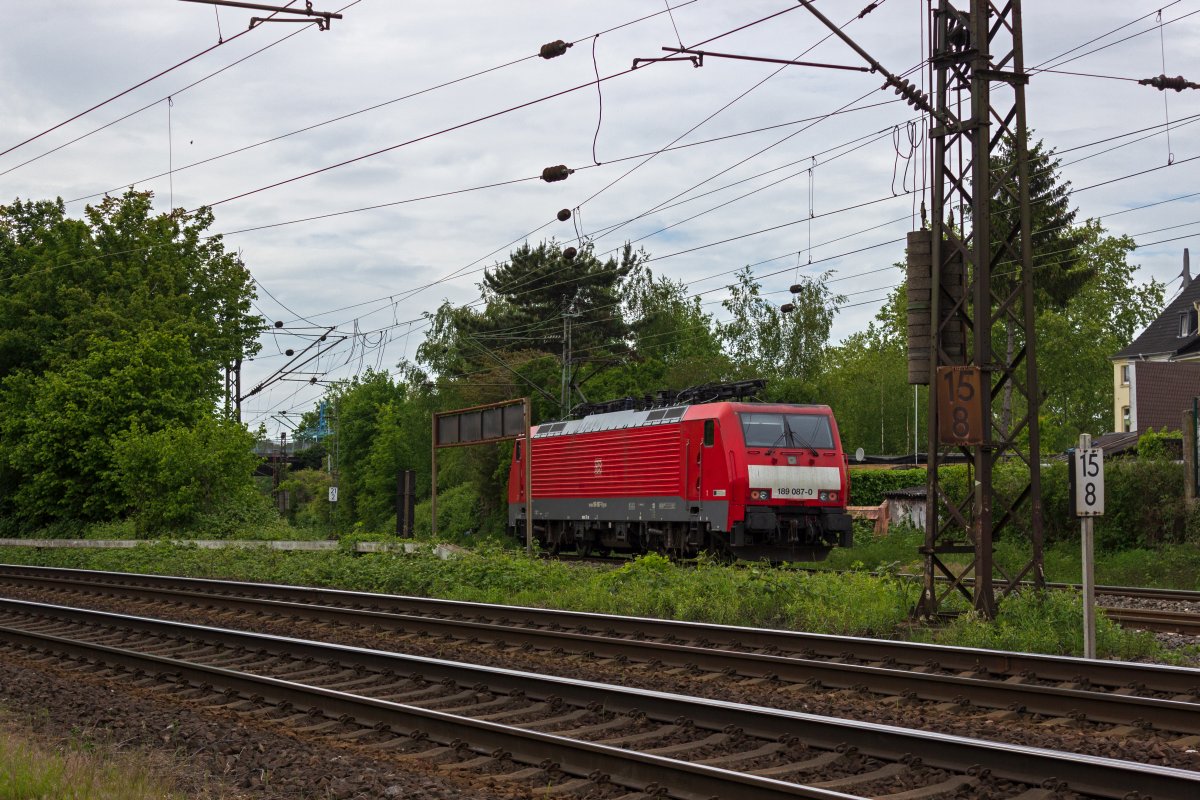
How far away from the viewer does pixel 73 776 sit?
7.05 m

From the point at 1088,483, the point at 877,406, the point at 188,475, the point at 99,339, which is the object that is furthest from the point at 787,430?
the point at 877,406

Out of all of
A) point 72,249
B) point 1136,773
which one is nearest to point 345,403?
point 72,249

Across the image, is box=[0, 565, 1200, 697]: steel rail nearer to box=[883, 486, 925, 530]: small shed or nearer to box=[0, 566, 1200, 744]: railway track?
box=[0, 566, 1200, 744]: railway track

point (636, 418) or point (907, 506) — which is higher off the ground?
point (636, 418)

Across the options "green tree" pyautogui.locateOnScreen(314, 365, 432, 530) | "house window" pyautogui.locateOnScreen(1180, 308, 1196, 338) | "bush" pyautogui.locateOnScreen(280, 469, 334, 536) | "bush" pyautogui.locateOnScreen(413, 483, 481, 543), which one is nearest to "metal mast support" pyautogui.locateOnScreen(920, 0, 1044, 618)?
"bush" pyautogui.locateOnScreen(413, 483, 481, 543)

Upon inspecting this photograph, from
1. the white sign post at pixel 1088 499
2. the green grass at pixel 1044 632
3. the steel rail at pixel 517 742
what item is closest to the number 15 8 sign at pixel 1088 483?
the white sign post at pixel 1088 499

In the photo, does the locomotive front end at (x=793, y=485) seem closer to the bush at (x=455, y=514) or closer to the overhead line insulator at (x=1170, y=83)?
the overhead line insulator at (x=1170, y=83)

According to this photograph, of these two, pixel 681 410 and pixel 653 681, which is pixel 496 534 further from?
pixel 653 681

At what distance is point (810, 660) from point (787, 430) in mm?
12780

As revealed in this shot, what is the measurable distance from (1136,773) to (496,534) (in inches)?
1475

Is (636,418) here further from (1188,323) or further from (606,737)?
(1188,323)

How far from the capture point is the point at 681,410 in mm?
25062

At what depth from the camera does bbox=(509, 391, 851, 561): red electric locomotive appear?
76.1ft

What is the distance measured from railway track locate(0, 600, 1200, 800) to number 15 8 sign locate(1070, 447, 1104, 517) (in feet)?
13.6
